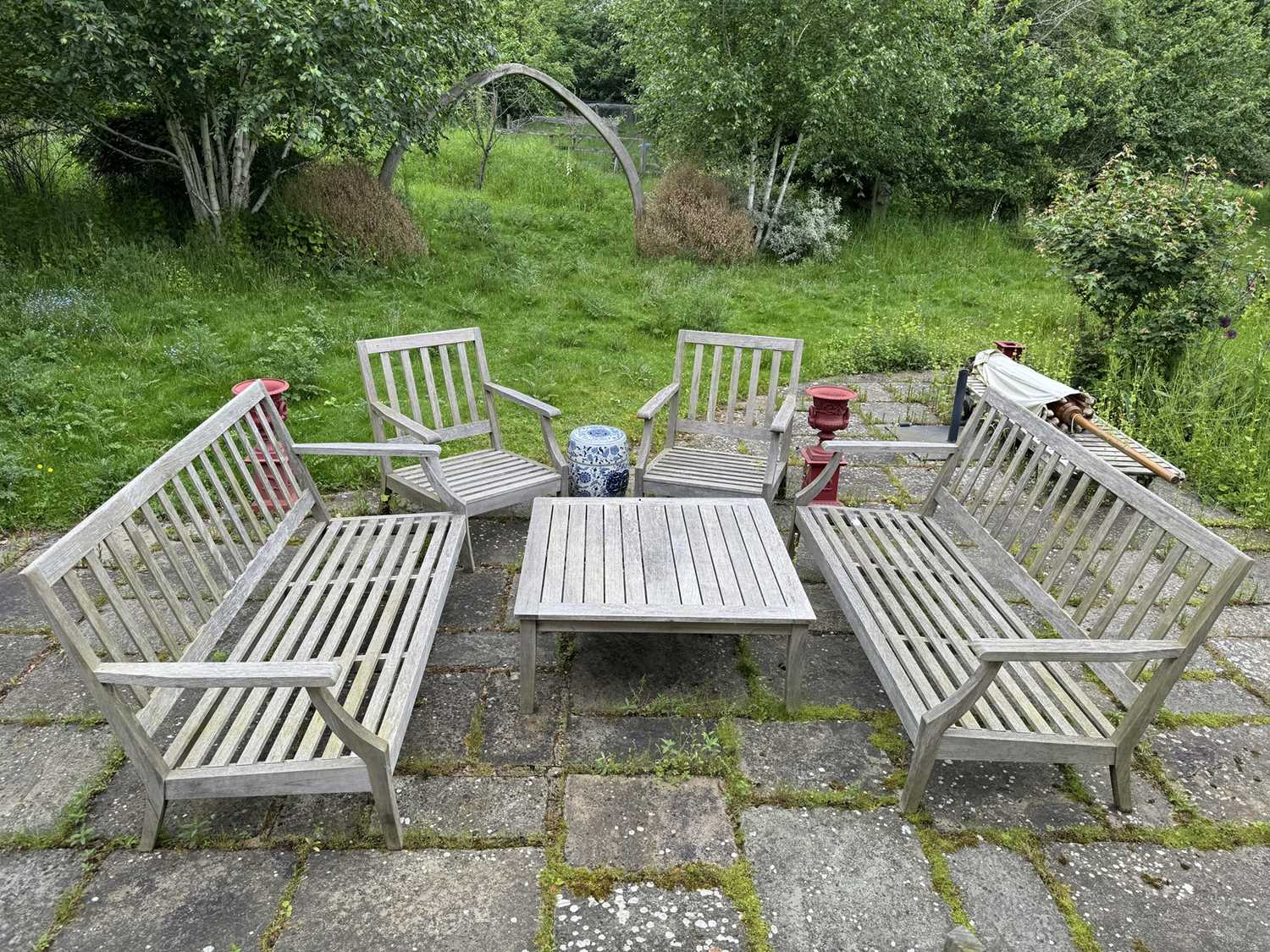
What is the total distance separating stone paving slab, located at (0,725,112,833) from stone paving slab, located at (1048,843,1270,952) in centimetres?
345

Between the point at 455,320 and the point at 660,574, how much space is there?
5967mm

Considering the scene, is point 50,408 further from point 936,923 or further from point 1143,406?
point 1143,406

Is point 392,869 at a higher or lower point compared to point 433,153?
lower

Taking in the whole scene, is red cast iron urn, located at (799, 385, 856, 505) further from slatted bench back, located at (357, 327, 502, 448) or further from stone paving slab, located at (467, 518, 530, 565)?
slatted bench back, located at (357, 327, 502, 448)

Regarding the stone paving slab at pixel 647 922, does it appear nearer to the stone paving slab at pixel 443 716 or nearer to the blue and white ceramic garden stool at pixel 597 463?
the stone paving slab at pixel 443 716

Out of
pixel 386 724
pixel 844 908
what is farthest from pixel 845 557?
pixel 386 724

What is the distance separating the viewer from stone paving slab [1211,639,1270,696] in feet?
11.9

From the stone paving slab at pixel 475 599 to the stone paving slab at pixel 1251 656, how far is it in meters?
3.52

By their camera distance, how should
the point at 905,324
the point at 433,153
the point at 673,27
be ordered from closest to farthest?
the point at 905,324
the point at 433,153
the point at 673,27

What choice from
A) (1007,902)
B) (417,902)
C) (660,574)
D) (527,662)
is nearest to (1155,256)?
(660,574)

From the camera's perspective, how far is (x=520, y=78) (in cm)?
1886

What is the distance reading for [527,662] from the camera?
3.14m

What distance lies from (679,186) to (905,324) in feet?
14.8

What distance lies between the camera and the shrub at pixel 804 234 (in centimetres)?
1203
